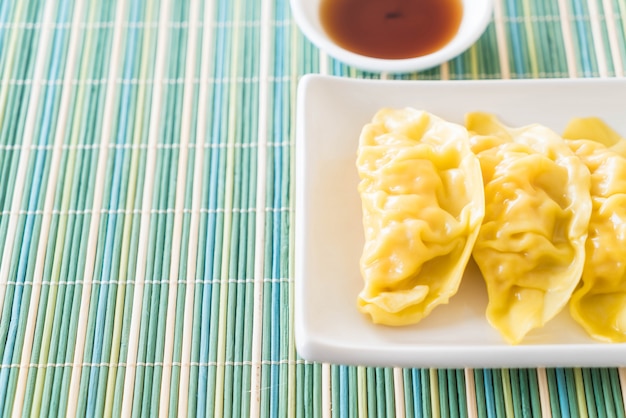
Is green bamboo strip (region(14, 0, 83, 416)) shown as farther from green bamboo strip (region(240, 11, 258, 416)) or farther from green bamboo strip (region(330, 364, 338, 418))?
green bamboo strip (region(330, 364, 338, 418))

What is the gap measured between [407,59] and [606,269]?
95 centimetres

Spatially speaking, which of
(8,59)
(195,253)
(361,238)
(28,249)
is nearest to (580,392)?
(361,238)

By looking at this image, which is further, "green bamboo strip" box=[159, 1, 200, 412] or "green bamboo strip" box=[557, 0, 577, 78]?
"green bamboo strip" box=[557, 0, 577, 78]

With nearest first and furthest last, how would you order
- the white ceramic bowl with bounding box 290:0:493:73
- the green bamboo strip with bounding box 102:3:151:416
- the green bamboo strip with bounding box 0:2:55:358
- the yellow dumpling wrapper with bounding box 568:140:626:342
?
the yellow dumpling wrapper with bounding box 568:140:626:342
the green bamboo strip with bounding box 102:3:151:416
the green bamboo strip with bounding box 0:2:55:358
the white ceramic bowl with bounding box 290:0:493:73

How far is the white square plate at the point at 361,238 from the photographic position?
156cm

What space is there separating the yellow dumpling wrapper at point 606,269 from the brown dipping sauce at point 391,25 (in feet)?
2.71

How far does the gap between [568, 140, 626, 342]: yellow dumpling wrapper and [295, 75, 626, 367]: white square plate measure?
5 centimetres

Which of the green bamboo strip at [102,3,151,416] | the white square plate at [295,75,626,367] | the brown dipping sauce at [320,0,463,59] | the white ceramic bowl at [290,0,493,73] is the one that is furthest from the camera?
the brown dipping sauce at [320,0,463,59]

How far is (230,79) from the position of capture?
95.3 inches

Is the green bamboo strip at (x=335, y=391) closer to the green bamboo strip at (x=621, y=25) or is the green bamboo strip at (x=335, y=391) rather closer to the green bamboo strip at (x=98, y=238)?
the green bamboo strip at (x=98, y=238)

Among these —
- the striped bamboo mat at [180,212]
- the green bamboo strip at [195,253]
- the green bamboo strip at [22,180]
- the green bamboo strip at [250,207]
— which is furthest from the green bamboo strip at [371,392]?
the green bamboo strip at [22,180]

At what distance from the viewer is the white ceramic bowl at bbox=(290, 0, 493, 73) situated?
2.15 meters

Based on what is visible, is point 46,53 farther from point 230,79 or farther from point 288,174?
point 288,174

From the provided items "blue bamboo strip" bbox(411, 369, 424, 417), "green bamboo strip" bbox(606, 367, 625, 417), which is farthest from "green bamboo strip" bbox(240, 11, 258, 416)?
"green bamboo strip" bbox(606, 367, 625, 417)
